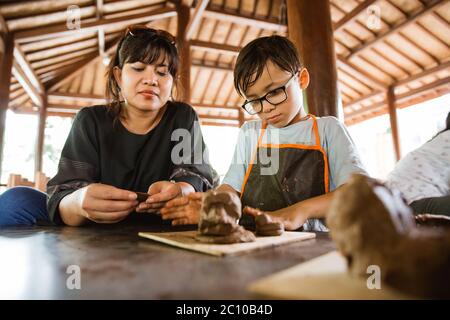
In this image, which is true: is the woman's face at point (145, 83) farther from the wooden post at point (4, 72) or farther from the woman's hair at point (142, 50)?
the wooden post at point (4, 72)

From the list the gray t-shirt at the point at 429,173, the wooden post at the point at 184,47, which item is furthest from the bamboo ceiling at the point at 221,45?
the gray t-shirt at the point at 429,173

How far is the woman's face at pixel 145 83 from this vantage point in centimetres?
149

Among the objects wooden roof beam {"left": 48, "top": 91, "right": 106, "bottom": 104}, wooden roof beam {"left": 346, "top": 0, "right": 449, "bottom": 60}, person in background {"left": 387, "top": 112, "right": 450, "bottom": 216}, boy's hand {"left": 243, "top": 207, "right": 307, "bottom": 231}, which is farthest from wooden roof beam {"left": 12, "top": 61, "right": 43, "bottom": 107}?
wooden roof beam {"left": 346, "top": 0, "right": 449, "bottom": 60}

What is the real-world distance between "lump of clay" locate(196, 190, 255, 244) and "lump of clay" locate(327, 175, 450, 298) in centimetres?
33

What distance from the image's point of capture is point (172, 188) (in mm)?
1229

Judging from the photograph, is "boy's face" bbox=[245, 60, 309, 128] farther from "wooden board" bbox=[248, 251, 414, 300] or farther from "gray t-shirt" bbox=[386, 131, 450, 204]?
"wooden board" bbox=[248, 251, 414, 300]

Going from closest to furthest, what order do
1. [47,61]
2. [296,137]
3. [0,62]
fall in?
[296,137]
[0,62]
[47,61]

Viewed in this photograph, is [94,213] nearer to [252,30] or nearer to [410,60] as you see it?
[252,30]

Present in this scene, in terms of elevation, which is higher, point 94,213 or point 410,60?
point 410,60

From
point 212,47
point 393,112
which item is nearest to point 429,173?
point 212,47

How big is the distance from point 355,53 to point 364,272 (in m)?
8.54

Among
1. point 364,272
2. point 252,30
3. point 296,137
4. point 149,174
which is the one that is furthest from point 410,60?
point 364,272

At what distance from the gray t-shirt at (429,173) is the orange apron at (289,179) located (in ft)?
2.31

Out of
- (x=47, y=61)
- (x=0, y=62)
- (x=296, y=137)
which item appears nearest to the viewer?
(x=296, y=137)
